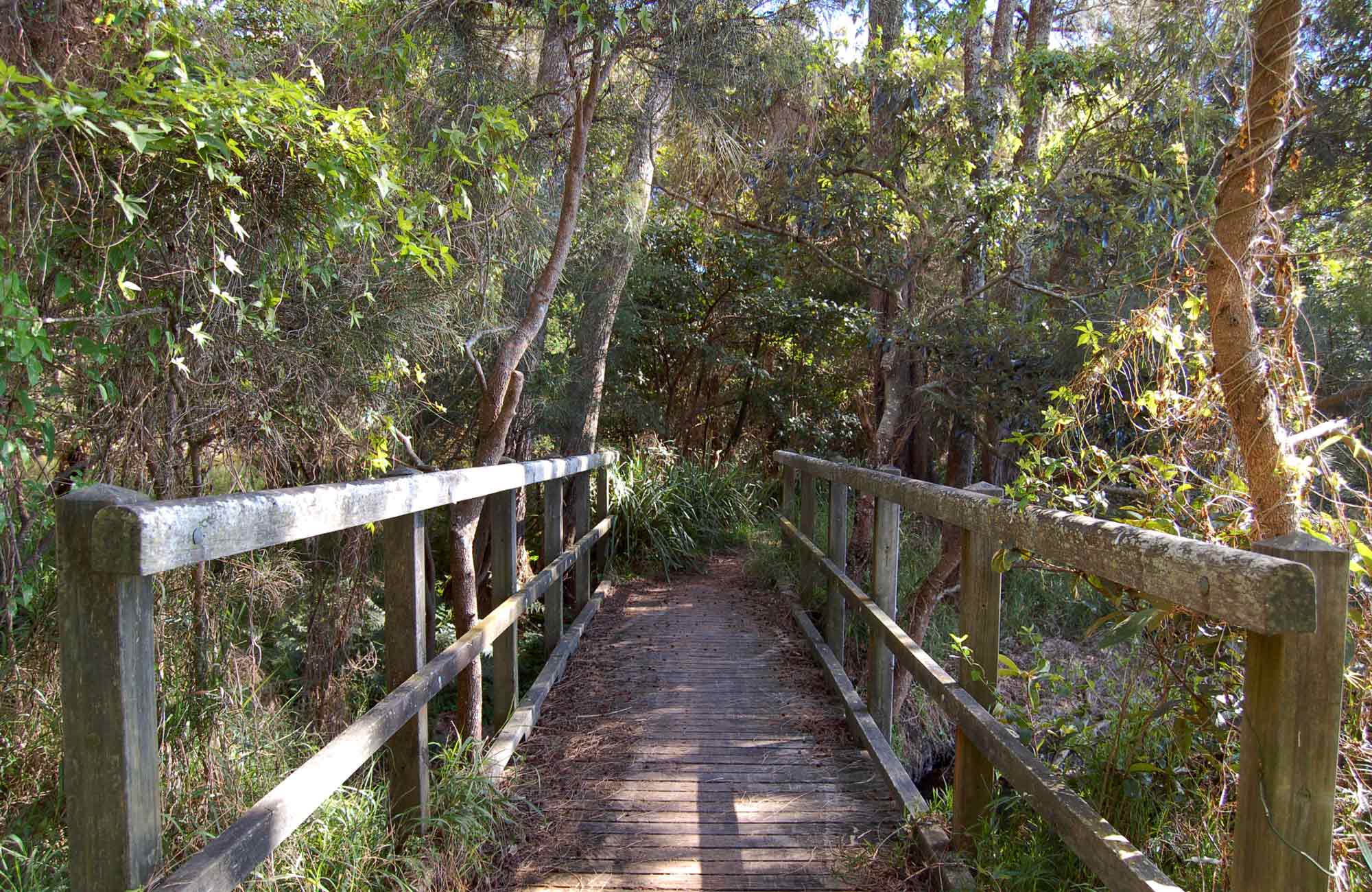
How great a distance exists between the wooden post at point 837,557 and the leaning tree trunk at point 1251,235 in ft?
7.46

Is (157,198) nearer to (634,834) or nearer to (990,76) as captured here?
(634,834)

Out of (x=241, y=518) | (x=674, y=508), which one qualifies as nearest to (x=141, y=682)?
(x=241, y=518)

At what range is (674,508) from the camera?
8875mm

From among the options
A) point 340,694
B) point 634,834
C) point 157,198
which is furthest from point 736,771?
point 157,198

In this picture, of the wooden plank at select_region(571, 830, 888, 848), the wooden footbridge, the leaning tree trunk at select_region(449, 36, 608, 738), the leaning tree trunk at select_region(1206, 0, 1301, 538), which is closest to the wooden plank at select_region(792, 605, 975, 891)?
the wooden footbridge

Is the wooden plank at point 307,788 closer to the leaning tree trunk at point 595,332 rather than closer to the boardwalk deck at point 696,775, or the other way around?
the boardwalk deck at point 696,775

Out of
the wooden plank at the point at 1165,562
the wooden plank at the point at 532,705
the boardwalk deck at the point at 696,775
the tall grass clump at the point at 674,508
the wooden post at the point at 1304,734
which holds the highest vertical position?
the wooden plank at the point at 1165,562

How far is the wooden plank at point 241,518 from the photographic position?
54.3 inches

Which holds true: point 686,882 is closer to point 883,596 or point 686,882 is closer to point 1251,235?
point 883,596

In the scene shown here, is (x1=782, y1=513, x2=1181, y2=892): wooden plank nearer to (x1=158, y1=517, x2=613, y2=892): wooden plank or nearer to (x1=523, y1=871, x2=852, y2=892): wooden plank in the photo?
(x1=523, y1=871, x2=852, y2=892): wooden plank

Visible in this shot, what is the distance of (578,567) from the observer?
6.06 meters

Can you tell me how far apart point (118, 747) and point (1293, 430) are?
3075mm

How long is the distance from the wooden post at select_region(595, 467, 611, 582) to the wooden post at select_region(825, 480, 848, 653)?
3.04m

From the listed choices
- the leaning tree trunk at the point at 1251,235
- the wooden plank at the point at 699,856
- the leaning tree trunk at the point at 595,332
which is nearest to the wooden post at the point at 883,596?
the wooden plank at the point at 699,856
